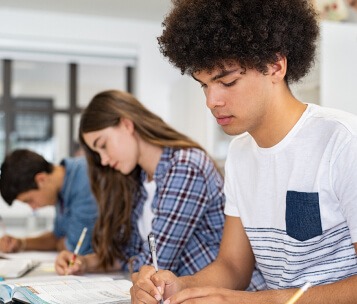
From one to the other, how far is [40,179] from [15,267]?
24.1 inches

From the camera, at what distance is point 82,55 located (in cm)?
559

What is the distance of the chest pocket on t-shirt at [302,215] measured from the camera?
112 centimetres

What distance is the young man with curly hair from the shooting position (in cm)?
108

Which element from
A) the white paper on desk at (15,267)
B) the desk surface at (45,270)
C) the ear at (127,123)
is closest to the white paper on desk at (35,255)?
the desk surface at (45,270)

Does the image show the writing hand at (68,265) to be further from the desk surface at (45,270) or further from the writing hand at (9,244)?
the writing hand at (9,244)

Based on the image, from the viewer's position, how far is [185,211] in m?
1.64

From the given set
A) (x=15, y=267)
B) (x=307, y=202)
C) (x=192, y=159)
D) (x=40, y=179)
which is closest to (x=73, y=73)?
(x=40, y=179)

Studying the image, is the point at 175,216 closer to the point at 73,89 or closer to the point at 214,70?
the point at 214,70

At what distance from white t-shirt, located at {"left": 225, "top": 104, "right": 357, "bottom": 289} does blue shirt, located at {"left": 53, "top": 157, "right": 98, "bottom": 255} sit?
111cm

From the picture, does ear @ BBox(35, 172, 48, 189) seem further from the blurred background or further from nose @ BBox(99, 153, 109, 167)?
the blurred background

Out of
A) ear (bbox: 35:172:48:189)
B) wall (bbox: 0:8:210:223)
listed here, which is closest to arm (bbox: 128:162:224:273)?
ear (bbox: 35:172:48:189)

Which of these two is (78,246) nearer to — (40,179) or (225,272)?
(40,179)

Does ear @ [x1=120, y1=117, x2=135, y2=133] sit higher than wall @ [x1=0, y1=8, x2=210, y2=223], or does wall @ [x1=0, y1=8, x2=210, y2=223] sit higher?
wall @ [x1=0, y1=8, x2=210, y2=223]

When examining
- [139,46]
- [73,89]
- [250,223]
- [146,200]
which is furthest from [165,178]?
[73,89]
